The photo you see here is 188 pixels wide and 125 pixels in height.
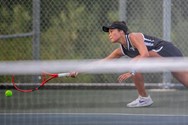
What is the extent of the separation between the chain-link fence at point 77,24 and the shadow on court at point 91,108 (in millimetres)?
552

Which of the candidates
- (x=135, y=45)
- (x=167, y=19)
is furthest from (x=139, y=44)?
(x=167, y=19)

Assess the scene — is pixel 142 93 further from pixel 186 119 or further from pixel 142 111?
pixel 186 119

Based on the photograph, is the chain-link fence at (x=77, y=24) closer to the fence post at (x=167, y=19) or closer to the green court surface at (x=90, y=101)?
the fence post at (x=167, y=19)

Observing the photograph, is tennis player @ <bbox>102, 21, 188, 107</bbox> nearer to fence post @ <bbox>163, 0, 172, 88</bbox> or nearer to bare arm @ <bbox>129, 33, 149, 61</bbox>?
bare arm @ <bbox>129, 33, 149, 61</bbox>

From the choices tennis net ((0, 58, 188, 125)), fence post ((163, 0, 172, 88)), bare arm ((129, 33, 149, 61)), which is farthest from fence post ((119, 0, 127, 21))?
bare arm ((129, 33, 149, 61))

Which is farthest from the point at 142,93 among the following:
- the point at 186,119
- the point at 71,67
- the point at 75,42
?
the point at 71,67

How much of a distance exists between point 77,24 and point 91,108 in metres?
2.23

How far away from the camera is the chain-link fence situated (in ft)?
31.1

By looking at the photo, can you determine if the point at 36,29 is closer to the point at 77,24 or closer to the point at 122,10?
the point at 77,24

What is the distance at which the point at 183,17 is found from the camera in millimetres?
9430

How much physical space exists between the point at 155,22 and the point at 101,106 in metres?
2.04

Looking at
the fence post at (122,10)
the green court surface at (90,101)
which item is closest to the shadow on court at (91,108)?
the green court surface at (90,101)

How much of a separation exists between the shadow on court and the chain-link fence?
552mm

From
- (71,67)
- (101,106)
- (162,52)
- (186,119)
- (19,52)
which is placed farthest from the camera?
(19,52)
